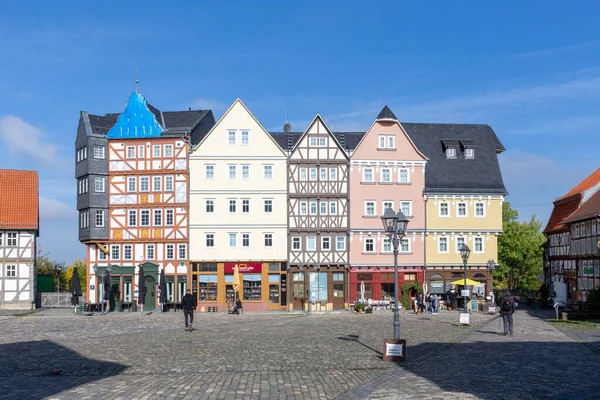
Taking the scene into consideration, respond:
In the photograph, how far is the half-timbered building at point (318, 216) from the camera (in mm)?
59156

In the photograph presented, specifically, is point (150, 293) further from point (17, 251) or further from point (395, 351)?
point (395, 351)

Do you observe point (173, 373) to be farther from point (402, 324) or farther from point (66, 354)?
point (402, 324)

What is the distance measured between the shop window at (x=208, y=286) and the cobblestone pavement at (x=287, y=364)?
2271cm

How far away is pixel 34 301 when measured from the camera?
60594 mm

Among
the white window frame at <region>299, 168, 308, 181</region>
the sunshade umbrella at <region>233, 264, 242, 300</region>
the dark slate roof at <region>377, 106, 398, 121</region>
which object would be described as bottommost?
the sunshade umbrella at <region>233, 264, 242, 300</region>

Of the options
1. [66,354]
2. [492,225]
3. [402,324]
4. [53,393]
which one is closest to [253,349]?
[66,354]

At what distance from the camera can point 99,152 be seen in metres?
59.4

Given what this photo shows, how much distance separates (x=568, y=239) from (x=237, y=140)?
26.1 m

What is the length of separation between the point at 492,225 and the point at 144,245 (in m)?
25.5

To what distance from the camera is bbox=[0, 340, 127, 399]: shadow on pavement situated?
1702cm

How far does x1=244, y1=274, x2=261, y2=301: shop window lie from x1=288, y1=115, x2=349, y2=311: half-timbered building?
2.39 meters

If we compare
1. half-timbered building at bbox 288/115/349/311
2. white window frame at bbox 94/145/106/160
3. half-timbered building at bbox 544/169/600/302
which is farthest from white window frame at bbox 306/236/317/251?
half-timbered building at bbox 544/169/600/302

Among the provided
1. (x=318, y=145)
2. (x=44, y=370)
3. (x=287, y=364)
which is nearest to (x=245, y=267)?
(x=318, y=145)

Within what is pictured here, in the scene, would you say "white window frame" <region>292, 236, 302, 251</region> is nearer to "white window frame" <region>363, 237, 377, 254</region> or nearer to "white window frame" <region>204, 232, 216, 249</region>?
"white window frame" <region>363, 237, 377, 254</region>
